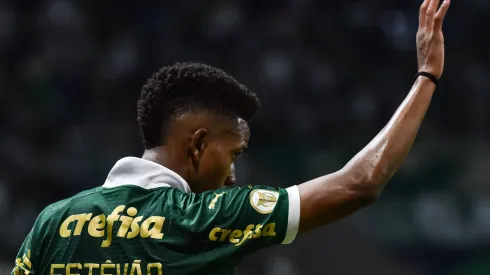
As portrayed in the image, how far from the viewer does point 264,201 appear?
8.34 feet

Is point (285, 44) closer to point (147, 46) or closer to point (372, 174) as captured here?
point (147, 46)

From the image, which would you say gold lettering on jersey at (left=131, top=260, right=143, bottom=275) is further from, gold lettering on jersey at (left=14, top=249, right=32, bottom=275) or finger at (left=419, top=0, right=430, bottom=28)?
finger at (left=419, top=0, right=430, bottom=28)

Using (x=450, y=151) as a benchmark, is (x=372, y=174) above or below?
above

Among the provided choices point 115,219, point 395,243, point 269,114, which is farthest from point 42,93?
point 115,219

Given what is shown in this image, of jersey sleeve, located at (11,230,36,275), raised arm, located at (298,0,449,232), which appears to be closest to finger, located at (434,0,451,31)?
raised arm, located at (298,0,449,232)

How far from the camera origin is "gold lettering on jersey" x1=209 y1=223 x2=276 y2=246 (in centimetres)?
253

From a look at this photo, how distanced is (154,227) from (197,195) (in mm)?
172

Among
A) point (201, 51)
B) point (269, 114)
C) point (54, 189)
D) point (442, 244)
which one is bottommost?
point (442, 244)

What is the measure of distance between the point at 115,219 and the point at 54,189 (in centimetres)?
600

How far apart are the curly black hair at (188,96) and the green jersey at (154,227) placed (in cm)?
18

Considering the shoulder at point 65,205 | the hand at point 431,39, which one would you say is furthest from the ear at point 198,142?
the hand at point 431,39

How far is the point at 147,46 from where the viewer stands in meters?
9.76

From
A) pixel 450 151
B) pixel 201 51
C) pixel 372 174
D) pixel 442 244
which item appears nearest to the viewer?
pixel 372 174

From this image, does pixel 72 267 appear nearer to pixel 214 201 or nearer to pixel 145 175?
pixel 145 175
